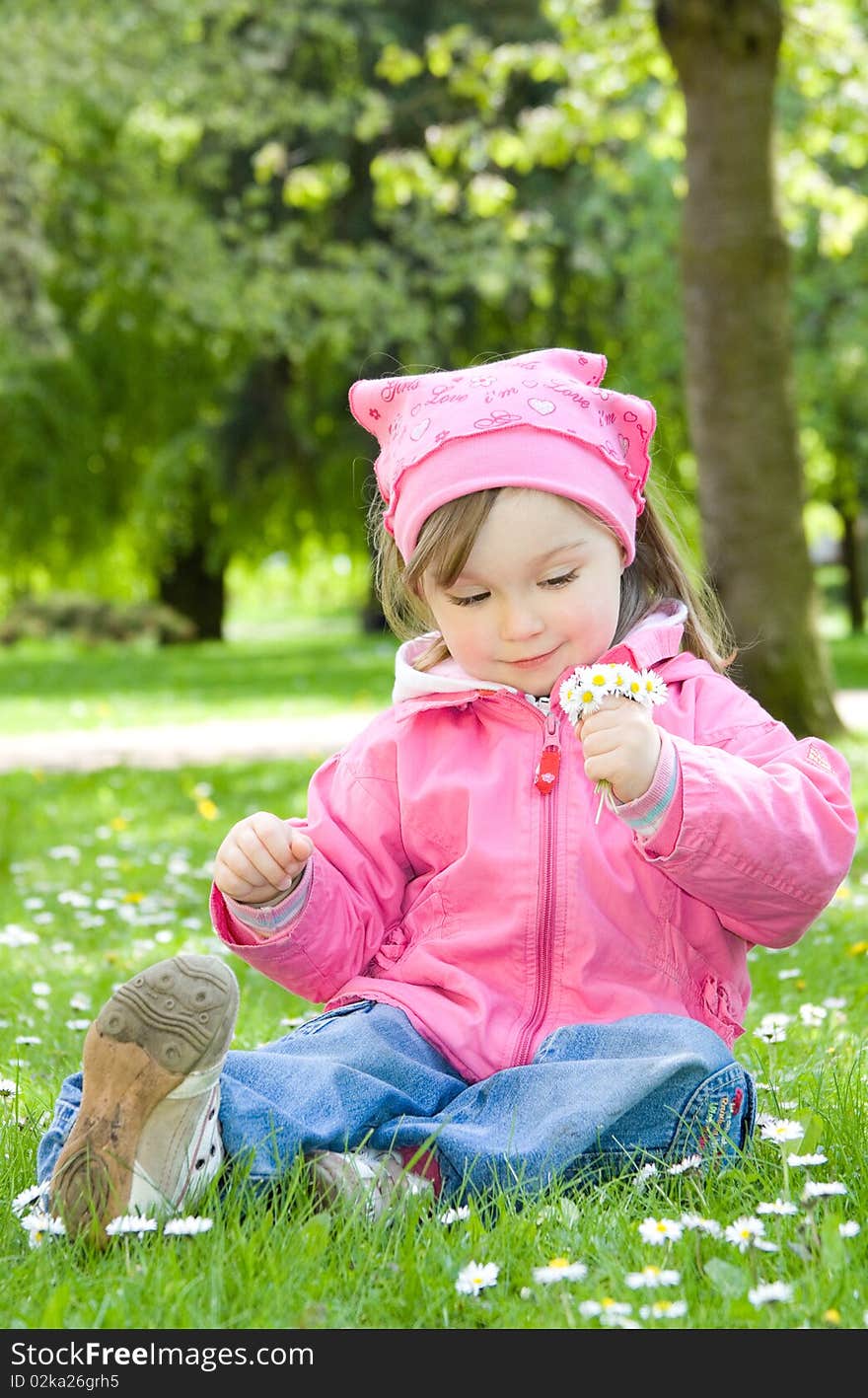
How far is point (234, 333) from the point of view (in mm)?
21812

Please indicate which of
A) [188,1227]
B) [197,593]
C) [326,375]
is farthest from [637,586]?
[197,593]

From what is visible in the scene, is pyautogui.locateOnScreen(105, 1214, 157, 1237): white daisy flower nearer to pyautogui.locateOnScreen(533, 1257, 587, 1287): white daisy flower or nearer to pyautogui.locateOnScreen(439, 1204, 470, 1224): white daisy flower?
pyautogui.locateOnScreen(439, 1204, 470, 1224): white daisy flower

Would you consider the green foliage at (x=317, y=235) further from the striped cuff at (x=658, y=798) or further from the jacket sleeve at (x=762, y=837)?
the striped cuff at (x=658, y=798)

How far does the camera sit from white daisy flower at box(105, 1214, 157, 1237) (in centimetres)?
224

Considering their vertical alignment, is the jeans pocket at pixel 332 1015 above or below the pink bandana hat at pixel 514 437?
below

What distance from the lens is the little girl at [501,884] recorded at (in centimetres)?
245

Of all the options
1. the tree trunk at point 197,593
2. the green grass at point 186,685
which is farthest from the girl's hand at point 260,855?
the tree trunk at point 197,593

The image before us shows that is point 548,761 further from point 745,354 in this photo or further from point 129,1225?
point 745,354

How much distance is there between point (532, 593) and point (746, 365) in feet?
19.0

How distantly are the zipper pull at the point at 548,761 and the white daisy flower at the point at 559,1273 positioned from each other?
926 millimetres

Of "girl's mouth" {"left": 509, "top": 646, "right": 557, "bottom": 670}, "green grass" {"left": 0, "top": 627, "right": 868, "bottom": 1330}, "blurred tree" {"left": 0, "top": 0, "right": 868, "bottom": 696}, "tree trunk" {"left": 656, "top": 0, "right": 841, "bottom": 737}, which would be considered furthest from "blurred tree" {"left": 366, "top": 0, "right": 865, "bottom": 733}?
"girl's mouth" {"left": 509, "top": 646, "right": 557, "bottom": 670}

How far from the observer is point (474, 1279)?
209cm

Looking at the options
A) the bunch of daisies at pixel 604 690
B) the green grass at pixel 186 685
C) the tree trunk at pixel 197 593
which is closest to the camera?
the bunch of daisies at pixel 604 690

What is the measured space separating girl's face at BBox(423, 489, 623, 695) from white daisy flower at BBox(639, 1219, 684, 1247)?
→ 0.98 metres
